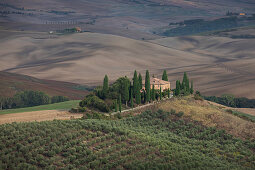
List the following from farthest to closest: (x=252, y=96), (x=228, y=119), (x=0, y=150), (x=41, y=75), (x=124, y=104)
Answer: (x=41, y=75)
(x=252, y=96)
(x=124, y=104)
(x=228, y=119)
(x=0, y=150)

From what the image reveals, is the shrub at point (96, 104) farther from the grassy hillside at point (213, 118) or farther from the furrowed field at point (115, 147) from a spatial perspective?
the furrowed field at point (115, 147)

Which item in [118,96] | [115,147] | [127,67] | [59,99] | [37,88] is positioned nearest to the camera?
[115,147]

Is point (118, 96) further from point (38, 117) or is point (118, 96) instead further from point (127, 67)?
point (127, 67)

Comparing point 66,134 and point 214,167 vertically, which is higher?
point 66,134

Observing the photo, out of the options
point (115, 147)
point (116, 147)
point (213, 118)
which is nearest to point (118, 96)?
point (213, 118)

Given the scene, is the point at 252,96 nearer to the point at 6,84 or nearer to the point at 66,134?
the point at 6,84

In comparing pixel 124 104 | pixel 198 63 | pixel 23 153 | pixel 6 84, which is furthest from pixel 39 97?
pixel 198 63
